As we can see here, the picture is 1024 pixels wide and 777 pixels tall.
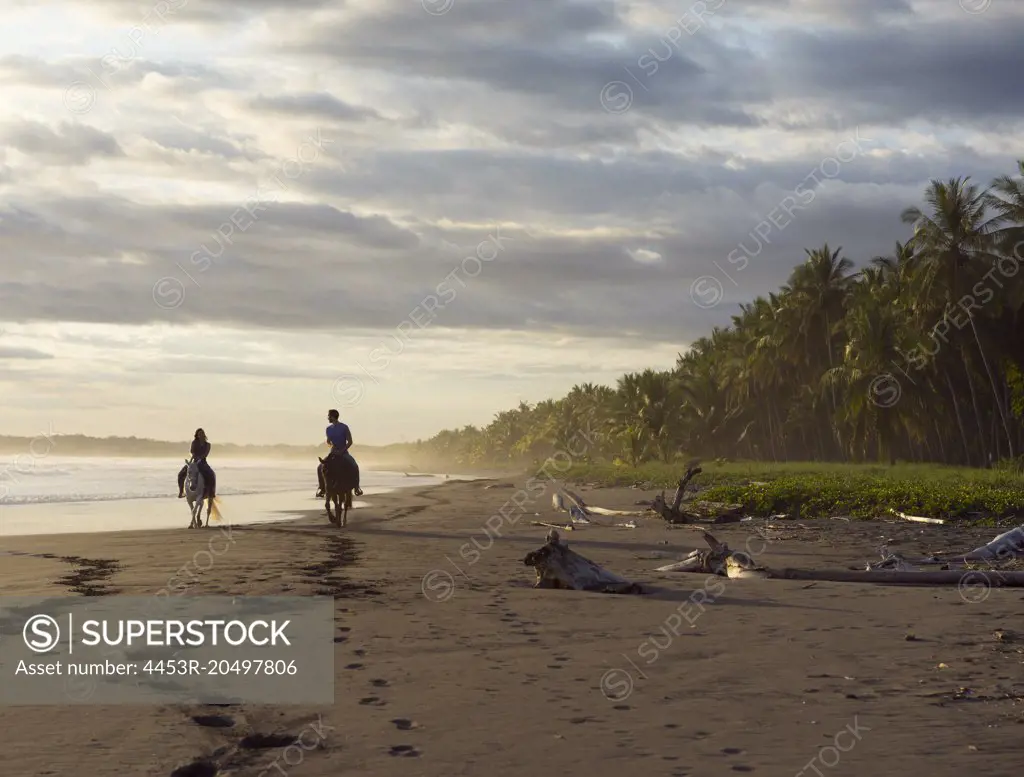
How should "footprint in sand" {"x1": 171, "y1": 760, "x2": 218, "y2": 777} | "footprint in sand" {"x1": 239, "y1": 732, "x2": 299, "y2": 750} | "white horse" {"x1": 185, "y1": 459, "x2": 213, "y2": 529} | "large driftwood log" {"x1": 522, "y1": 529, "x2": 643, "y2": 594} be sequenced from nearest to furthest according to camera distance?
"footprint in sand" {"x1": 171, "y1": 760, "x2": 218, "y2": 777}, "footprint in sand" {"x1": 239, "y1": 732, "x2": 299, "y2": 750}, "large driftwood log" {"x1": 522, "y1": 529, "x2": 643, "y2": 594}, "white horse" {"x1": 185, "y1": 459, "x2": 213, "y2": 529}

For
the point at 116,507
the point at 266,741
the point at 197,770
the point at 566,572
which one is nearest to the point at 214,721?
the point at 266,741

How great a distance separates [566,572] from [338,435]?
967cm

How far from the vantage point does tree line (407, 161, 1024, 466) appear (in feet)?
145

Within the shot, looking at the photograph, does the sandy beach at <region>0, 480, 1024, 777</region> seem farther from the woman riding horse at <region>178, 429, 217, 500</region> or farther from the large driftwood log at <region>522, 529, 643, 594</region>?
the woman riding horse at <region>178, 429, 217, 500</region>

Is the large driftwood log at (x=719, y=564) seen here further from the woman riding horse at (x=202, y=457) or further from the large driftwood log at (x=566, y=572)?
the woman riding horse at (x=202, y=457)

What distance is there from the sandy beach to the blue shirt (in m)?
6.95

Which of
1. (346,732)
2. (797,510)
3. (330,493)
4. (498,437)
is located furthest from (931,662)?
(498,437)

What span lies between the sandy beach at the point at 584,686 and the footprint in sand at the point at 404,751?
0.07ft

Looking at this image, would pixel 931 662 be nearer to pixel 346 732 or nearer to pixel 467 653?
pixel 467 653

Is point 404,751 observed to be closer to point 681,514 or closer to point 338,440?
point 338,440

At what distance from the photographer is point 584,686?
6.02 metres

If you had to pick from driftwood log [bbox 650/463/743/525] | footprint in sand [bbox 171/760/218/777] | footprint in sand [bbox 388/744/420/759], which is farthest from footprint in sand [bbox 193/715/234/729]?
driftwood log [bbox 650/463/743/525]

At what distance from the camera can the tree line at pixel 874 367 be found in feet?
145

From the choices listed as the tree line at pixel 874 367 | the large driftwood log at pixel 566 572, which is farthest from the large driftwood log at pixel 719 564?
the tree line at pixel 874 367
